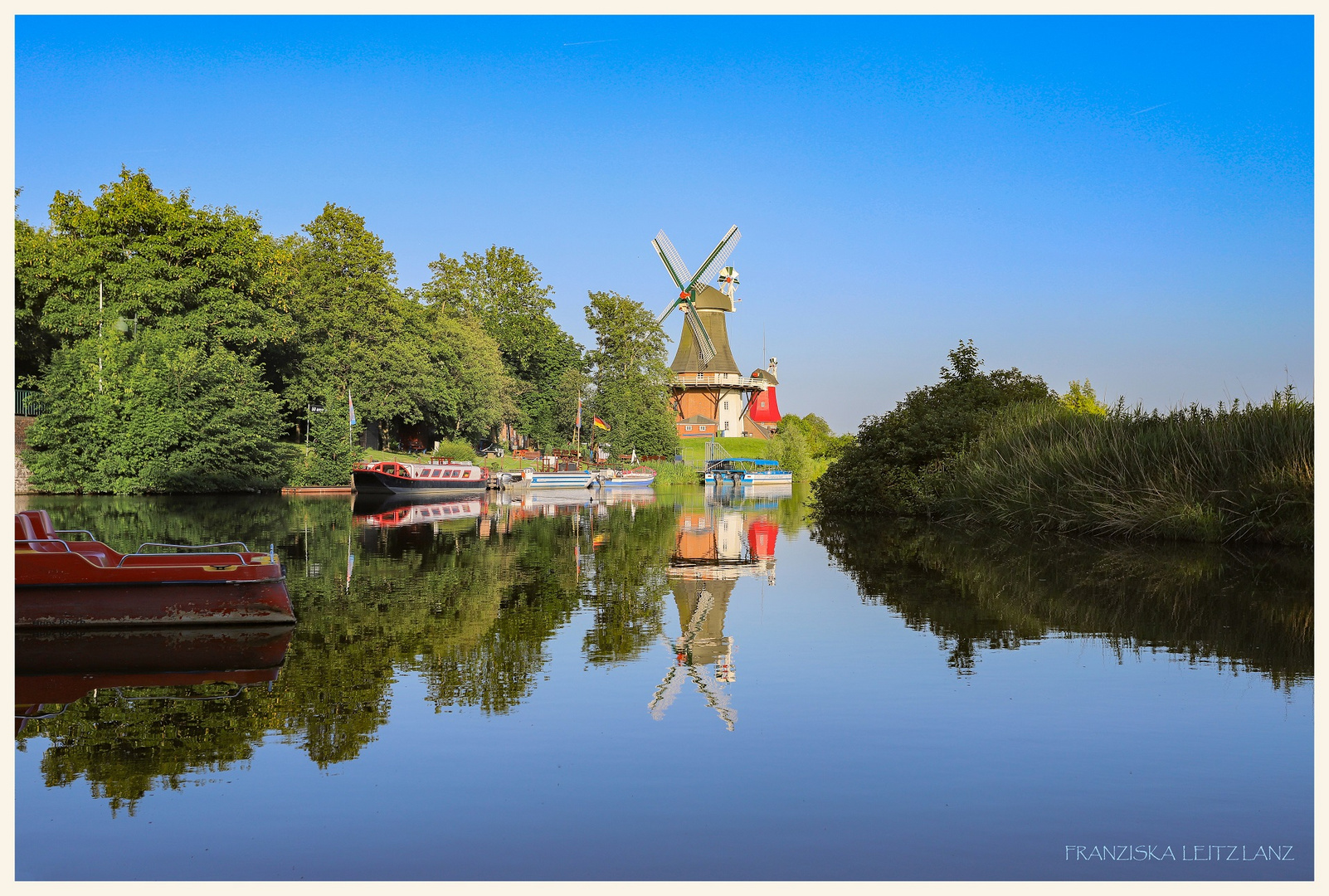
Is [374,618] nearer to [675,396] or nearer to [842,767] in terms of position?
[842,767]

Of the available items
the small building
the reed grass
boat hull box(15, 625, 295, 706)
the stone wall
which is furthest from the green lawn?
boat hull box(15, 625, 295, 706)

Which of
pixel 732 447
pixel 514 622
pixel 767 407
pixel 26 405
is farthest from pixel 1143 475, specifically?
pixel 767 407

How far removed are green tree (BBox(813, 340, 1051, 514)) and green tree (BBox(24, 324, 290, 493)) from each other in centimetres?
2505

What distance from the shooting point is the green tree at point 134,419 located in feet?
143

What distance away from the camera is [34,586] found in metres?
10.6

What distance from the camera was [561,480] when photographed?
63.0m

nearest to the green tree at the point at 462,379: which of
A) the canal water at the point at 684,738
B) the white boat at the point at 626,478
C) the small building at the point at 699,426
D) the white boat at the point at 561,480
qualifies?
the white boat at the point at 561,480

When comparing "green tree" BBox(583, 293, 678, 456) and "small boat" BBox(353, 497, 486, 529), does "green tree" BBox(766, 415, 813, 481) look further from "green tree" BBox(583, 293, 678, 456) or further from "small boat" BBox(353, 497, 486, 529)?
"small boat" BBox(353, 497, 486, 529)

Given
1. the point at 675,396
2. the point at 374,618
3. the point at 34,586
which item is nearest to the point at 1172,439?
the point at 374,618

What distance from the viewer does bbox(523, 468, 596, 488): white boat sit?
62.5 metres

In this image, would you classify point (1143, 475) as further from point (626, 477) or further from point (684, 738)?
point (626, 477)

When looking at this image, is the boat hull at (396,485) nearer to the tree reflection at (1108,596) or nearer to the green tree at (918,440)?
the green tree at (918,440)

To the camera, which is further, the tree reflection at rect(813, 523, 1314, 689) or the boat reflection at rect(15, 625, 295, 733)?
the tree reflection at rect(813, 523, 1314, 689)

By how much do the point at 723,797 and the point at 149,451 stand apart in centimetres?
4349
